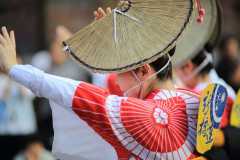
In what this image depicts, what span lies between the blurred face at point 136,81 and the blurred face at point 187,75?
2014 mm

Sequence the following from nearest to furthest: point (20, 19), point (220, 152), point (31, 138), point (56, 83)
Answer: point (56, 83), point (220, 152), point (31, 138), point (20, 19)

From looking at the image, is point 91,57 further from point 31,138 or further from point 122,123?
point 31,138

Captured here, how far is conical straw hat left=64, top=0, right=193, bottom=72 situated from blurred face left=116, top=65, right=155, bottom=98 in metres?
0.13

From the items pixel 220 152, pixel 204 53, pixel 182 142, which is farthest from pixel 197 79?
pixel 182 142

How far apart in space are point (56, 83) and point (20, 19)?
7089 millimetres

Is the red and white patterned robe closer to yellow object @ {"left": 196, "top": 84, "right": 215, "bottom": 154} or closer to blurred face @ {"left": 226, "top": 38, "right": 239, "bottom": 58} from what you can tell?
yellow object @ {"left": 196, "top": 84, "right": 215, "bottom": 154}

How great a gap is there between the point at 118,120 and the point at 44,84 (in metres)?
0.35

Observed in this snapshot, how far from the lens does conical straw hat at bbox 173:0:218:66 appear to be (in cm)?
471

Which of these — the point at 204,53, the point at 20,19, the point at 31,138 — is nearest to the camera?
the point at 204,53

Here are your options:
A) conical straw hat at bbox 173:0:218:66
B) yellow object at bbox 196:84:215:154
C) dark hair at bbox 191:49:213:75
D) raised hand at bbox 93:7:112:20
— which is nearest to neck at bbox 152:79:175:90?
yellow object at bbox 196:84:215:154

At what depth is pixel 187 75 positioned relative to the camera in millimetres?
5871

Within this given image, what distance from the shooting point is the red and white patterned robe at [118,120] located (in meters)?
3.45

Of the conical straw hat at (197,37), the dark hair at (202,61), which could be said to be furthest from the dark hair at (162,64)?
the dark hair at (202,61)

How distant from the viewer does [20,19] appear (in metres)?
10.4
